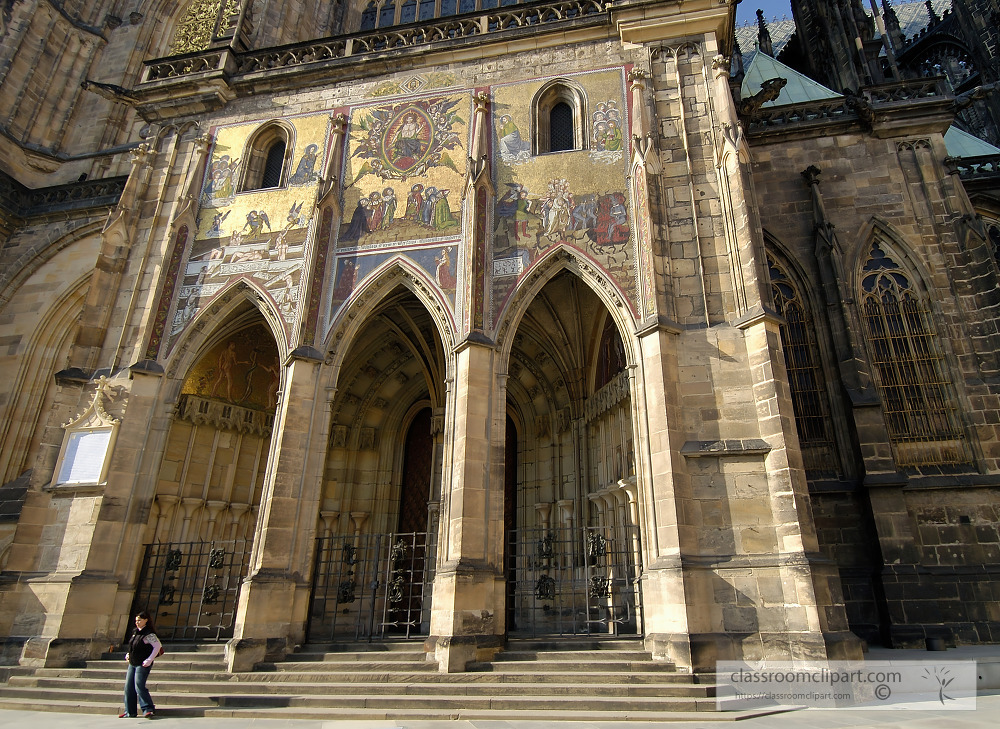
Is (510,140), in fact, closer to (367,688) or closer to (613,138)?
(613,138)

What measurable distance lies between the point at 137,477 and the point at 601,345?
863 centimetres

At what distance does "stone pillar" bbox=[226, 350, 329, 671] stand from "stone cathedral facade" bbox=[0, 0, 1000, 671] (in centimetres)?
5

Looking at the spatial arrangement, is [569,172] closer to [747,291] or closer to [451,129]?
[451,129]

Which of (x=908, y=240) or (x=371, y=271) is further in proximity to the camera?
(x=908, y=240)

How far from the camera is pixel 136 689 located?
22.9ft

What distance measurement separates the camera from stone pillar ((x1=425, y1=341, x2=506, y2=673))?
27.5ft

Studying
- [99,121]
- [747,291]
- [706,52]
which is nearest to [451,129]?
[706,52]

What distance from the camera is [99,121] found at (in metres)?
21.0

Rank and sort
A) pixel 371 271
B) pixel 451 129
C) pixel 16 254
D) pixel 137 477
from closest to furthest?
1. pixel 137 477
2. pixel 371 271
3. pixel 451 129
4. pixel 16 254

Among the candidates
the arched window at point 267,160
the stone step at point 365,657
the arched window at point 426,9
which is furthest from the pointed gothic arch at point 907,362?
the arched window at point 426,9

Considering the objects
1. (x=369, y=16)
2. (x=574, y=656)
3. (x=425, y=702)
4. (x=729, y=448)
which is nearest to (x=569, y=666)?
(x=574, y=656)

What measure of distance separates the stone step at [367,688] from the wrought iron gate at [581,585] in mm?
1901

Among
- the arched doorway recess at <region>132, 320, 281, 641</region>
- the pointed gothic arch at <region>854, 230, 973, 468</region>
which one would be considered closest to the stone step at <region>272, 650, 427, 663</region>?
the arched doorway recess at <region>132, 320, 281, 641</region>

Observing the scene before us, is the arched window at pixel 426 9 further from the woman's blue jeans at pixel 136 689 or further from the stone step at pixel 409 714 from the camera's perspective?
the stone step at pixel 409 714
